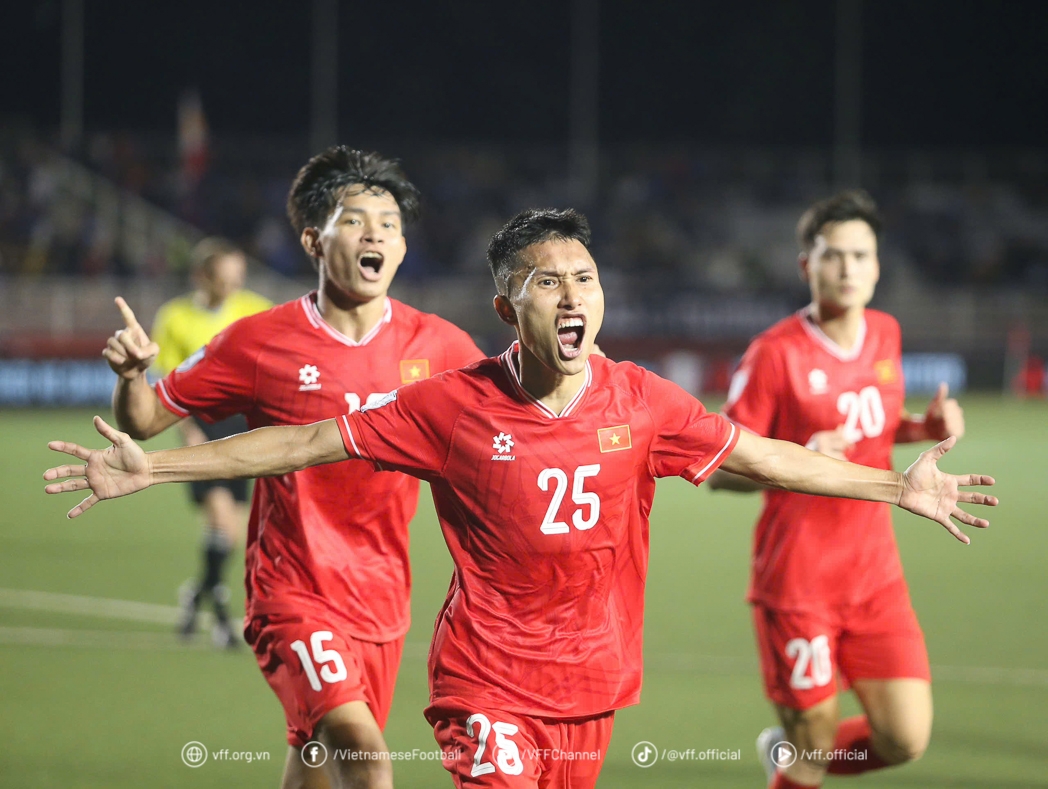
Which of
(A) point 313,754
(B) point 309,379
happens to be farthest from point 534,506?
(A) point 313,754

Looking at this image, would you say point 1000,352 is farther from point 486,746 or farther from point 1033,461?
point 486,746

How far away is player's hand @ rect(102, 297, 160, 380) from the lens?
448 cm

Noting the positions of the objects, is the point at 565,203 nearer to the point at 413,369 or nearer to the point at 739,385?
the point at 739,385

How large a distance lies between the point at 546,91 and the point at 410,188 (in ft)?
111

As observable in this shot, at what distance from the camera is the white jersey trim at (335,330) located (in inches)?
188

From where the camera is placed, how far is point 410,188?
5.00 m

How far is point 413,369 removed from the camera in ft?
15.6

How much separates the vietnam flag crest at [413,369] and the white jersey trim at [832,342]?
1.59 metres

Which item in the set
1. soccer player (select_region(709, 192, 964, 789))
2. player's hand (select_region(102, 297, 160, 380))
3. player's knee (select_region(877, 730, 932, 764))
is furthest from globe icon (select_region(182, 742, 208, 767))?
player's knee (select_region(877, 730, 932, 764))

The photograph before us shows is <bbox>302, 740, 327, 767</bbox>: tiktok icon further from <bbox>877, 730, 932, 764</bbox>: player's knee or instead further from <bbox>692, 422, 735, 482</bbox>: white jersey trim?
<bbox>877, 730, 932, 764</bbox>: player's knee

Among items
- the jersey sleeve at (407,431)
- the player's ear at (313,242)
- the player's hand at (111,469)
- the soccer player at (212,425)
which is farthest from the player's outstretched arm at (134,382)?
the soccer player at (212,425)

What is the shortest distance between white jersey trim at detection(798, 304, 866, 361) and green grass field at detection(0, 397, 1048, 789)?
197cm

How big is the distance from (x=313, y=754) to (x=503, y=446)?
146 centimetres

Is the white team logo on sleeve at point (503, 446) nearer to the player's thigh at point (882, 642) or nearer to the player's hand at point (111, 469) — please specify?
the player's hand at point (111, 469)
